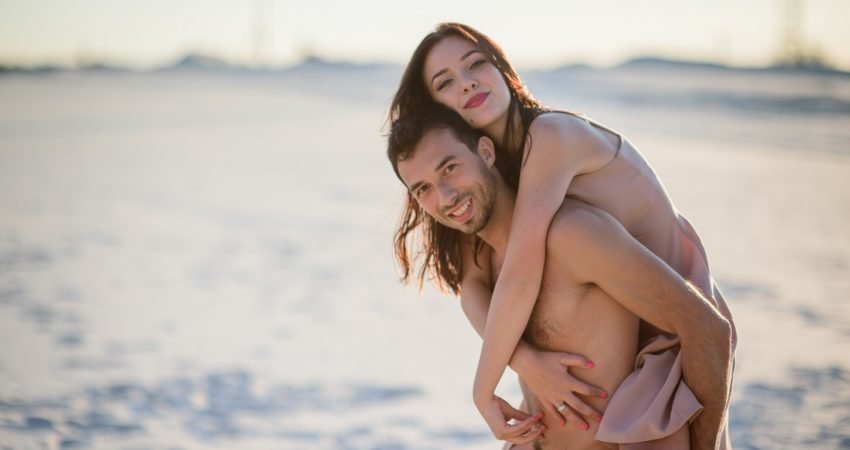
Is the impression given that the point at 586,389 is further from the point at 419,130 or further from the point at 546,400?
the point at 419,130

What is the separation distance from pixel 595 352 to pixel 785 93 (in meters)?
19.8

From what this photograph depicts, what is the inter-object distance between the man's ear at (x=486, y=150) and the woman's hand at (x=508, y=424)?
31.9 inches

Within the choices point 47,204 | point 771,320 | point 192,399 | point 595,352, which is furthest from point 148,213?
point 595,352

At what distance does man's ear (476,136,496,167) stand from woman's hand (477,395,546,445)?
0.81 meters

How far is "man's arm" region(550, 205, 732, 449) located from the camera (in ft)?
8.53

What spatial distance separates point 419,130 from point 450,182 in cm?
23

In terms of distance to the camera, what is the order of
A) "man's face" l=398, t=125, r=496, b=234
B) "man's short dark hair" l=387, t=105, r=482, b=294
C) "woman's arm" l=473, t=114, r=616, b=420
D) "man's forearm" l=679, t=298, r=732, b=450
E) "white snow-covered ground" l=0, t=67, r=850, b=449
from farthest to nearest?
"white snow-covered ground" l=0, t=67, r=850, b=449 → "man's short dark hair" l=387, t=105, r=482, b=294 → "man's face" l=398, t=125, r=496, b=234 → "woman's arm" l=473, t=114, r=616, b=420 → "man's forearm" l=679, t=298, r=732, b=450

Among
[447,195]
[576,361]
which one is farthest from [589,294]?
[447,195]

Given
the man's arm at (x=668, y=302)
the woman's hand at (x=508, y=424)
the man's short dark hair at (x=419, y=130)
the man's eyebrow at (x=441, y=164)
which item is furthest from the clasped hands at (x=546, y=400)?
the man's short dark hair at (x=419, y=130)

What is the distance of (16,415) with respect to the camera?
5.27 m

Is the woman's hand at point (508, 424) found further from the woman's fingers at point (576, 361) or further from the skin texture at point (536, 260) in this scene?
the woman's fingers at point (576, 361)

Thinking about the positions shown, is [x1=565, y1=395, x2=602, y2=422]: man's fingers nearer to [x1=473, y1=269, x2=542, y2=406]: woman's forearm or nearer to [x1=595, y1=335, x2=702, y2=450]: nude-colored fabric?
[x1=595, y1=335, x2=702, y2=450]: nude-colored fabric

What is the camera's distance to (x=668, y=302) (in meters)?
2.63

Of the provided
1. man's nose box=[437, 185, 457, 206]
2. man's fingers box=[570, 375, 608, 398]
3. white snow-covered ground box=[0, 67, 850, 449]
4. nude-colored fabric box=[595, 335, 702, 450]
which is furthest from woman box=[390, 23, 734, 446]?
white snow-covered ground box=[0, 67, 850, 449]
